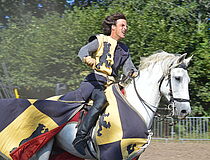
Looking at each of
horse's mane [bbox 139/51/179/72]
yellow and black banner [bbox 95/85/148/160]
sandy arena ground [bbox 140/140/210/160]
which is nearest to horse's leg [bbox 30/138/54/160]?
yellow and black banner [bbox 95/85/148/160]

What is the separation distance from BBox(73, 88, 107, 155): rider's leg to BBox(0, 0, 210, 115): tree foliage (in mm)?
6750

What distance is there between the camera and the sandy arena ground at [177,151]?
8.40 m

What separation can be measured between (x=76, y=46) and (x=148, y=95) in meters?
7.23

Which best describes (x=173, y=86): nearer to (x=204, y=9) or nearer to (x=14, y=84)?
(x=14, y=84)

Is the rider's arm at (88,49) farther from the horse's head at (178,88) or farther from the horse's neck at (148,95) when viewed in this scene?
the horse's head at (178,88)

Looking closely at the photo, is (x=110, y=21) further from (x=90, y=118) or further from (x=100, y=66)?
(x=90, y=118)

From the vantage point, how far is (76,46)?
11141mm

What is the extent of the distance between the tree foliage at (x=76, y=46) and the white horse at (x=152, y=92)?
665 cm

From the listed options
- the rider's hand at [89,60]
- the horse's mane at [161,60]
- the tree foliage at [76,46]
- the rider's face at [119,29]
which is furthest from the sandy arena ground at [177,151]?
the rider's hand at [89,60]

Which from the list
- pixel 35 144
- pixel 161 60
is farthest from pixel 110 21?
pixel 35 144

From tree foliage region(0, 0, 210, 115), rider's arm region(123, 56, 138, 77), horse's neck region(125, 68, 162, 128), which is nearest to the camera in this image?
horse's neck region(125, 68, 162, 128)

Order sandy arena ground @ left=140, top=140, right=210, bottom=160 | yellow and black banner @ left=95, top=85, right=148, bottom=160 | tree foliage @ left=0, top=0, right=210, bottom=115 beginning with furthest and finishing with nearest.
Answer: tree foliage @ left=0, top=0, right=210, bottom=115 → sandy arena ground @ left=140, top=140, right=210, bottom=160 → yellow and black banner @ left=95, top=85, right=148, bottom=160

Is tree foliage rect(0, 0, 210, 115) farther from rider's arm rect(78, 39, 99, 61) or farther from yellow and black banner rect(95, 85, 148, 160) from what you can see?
yellow and black banner rect(95, 85, 148, 160)

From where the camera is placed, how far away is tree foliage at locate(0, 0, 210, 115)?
11055 mm
